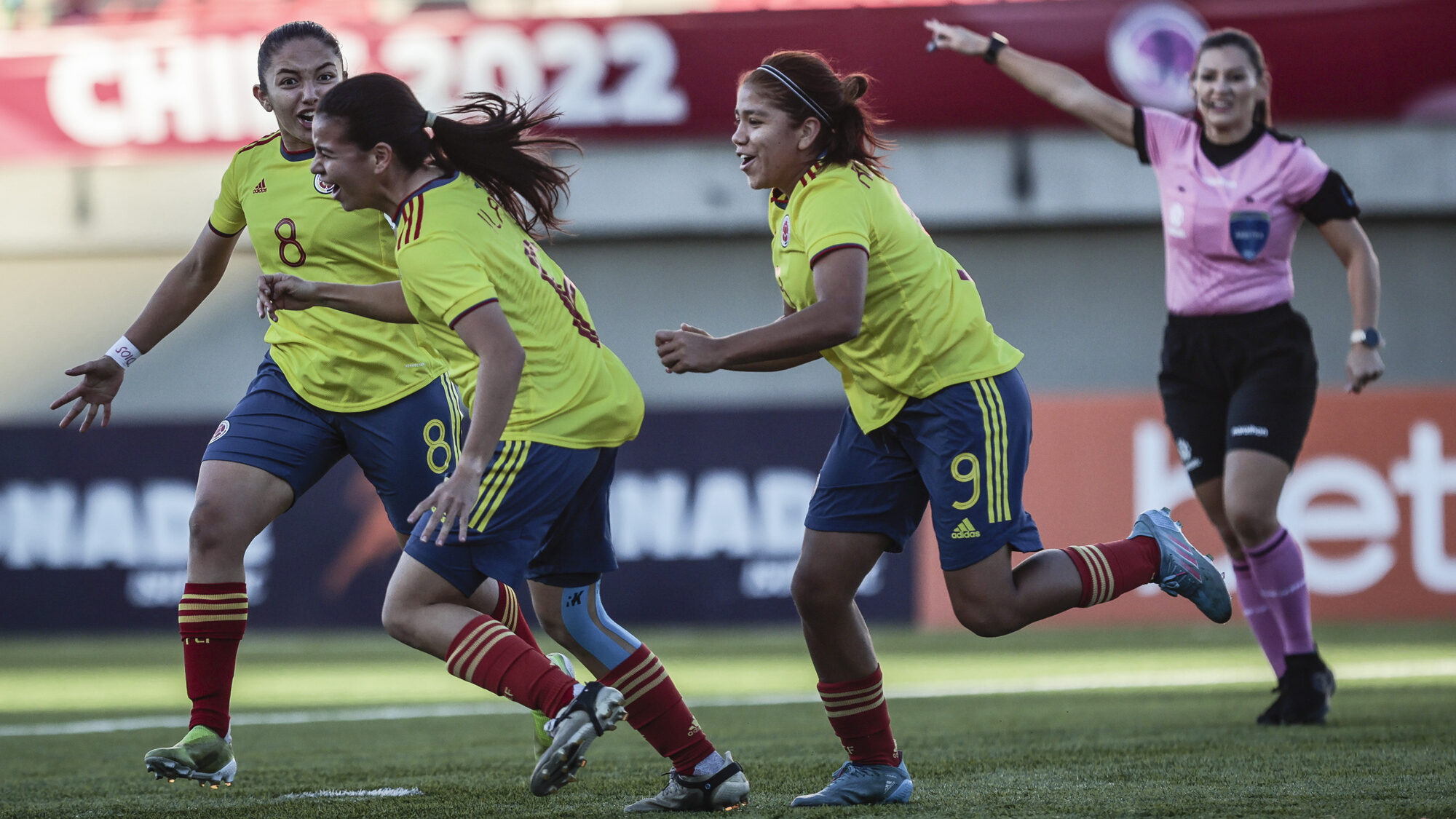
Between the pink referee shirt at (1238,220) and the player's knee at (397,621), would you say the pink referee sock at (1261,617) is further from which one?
the player's knee at (397,621)

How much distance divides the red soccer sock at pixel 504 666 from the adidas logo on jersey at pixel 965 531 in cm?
103

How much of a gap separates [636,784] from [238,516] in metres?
1.34

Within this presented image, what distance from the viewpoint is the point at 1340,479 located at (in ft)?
→ 34.9

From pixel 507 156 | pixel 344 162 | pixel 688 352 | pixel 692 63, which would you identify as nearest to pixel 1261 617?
pixel 688 352

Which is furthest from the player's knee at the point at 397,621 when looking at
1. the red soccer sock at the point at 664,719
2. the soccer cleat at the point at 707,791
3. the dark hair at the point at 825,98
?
the dark hair at the point at 825,98

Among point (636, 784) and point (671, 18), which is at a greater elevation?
point (671, 18)

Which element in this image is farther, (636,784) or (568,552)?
(636,784)

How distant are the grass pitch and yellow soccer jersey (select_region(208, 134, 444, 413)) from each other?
1.14 m

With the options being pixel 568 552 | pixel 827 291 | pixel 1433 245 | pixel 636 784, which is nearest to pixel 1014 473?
pixel 827 291

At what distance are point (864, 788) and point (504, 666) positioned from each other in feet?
3.22

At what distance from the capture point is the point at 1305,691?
537 cm

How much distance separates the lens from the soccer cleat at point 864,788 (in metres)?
3.90

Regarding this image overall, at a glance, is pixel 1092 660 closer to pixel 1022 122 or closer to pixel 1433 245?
pixel 1022 122

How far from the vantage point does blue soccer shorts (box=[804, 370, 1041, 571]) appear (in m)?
3.92
